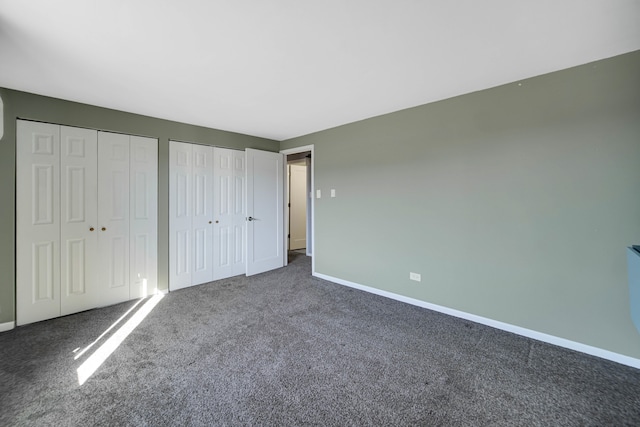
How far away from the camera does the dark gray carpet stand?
1.51 m

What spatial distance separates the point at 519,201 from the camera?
93.7 inches

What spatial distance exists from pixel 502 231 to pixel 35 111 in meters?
4.85

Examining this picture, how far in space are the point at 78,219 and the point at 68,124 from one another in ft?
3.43

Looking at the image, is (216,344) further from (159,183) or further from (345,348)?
(159,183)

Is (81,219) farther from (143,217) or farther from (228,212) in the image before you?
(228,212)

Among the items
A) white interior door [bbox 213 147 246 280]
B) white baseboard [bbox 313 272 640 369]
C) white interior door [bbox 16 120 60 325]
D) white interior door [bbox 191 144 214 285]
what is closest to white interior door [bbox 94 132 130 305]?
white interior door [bbox 16 120 60 325]

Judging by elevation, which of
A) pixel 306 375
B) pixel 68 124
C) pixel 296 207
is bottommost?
pixel 306 375

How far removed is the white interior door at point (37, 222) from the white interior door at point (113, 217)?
0.36 metres

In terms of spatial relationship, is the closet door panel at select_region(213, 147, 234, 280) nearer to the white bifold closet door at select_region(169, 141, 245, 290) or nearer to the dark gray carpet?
the white bifold closet door at select_region(169, 141, 245, 290)

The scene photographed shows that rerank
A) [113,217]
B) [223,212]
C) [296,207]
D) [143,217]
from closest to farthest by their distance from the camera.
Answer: [113,217]
[143,217]
[223,212]
[296,207]

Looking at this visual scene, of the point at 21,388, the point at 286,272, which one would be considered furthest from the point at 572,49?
the point at 21,388

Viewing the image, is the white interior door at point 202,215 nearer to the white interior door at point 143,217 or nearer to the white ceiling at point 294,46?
the white interior door at point 143,217

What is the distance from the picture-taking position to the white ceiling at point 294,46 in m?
1.52

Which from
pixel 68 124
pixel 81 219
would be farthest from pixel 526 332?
pixel 68 124
